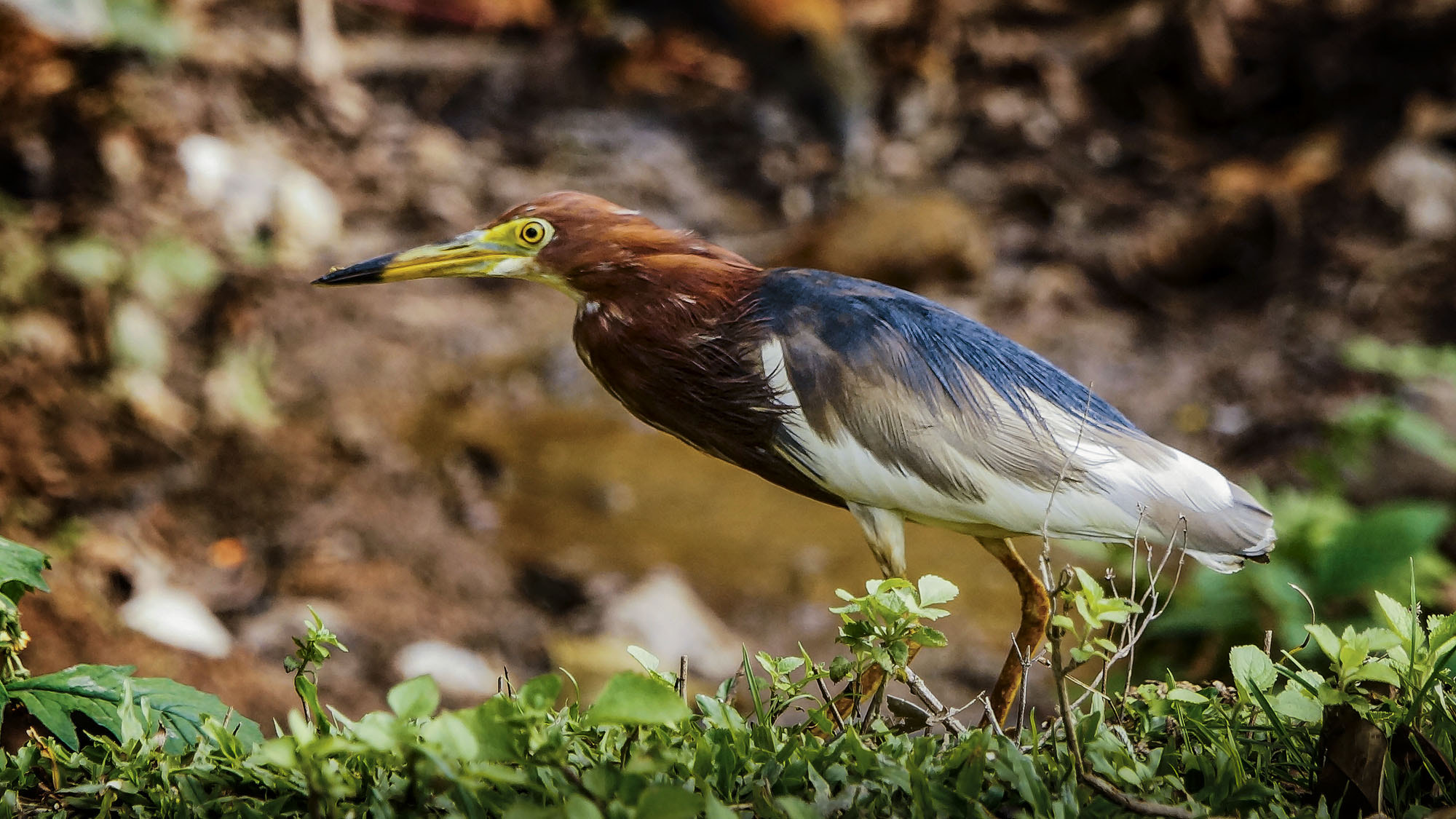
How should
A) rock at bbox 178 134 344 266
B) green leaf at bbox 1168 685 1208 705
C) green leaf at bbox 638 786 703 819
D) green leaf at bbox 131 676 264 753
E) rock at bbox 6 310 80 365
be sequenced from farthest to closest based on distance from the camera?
1. rock at bbox 178 134 344 266
2. rock at bbox 6 310 80 365
3. green leaf at bbox 131 676 264 753
4. green leaf at bbox 1168 685 1208 705
5. green leaf at bbox 638 786 703 819

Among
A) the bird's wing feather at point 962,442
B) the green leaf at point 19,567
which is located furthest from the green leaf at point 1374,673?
the green leaf at point 19,567

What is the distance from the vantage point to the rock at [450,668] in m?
3.94

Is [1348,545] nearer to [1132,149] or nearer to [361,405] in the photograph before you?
[361,405]

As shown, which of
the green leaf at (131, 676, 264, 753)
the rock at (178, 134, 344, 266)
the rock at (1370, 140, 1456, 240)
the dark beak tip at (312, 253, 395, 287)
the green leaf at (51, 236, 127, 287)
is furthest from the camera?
the rock at (178, 134, 344, 266)

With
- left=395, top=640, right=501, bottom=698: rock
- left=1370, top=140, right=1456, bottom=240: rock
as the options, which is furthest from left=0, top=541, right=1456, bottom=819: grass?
left=1370, top=140, right=1456, bottom=240: rock

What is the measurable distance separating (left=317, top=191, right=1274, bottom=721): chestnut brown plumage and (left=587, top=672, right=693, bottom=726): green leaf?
77cm

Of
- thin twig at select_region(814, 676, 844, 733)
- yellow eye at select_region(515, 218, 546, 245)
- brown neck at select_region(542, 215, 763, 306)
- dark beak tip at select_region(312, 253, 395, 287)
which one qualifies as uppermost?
yellow eye at select_region(515, 218, 546, 245)

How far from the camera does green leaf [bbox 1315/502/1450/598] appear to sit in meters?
3.49

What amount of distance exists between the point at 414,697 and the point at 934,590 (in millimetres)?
812

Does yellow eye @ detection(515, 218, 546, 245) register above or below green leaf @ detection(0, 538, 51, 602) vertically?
above

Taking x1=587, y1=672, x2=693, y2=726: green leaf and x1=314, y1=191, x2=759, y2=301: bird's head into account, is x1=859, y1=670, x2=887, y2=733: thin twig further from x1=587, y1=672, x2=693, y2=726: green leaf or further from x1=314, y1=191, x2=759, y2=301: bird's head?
x1=314, y1=191, x2=759, y2=301: bird's head

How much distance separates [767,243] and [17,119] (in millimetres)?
4544

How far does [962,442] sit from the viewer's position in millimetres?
2066

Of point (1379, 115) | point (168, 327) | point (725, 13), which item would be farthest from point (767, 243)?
point (1379, 115)
